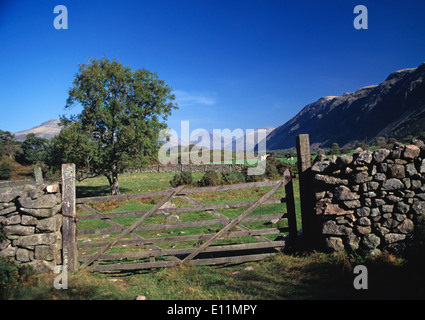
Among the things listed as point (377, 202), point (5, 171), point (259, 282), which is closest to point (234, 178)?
point (377, 202)

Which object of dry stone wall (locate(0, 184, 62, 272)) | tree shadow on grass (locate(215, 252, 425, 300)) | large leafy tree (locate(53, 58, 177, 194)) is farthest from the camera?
large leafy tree (locate(53, 58, 177, 194))

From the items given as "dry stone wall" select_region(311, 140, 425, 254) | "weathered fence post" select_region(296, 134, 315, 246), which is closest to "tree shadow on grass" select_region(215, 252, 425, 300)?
"dry stone wall" select_region(311, 140, 425, 254)

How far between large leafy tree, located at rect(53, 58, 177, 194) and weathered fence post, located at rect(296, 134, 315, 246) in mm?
22130

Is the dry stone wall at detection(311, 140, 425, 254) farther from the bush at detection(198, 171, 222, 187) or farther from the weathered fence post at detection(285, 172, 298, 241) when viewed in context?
the bush at detection(198, 171, 222, 187)

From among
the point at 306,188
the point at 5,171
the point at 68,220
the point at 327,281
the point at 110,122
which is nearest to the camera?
the point at 327,281

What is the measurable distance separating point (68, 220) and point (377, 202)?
24.3 feet

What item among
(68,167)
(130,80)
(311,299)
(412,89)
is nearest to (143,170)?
(130,80)

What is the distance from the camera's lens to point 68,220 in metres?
6.52

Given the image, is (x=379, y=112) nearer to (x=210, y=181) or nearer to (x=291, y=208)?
(x=210, y=181)

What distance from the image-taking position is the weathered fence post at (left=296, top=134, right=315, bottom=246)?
268 inches

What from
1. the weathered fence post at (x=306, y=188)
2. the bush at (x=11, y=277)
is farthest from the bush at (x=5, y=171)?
the weathered fence post at (x=306, y=188)

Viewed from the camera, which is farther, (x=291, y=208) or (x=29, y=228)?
(x=291, y=208)

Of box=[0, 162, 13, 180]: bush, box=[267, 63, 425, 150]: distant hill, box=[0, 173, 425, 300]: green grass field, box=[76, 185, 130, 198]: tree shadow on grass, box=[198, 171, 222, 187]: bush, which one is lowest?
box=[76, 185, 130, 198]: tree shadow on grass
